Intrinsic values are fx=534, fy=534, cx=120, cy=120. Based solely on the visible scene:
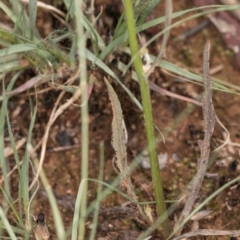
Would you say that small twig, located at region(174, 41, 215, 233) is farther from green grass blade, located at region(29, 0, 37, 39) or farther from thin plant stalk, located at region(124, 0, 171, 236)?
green grass blade, located at region(29, 0, 37, 39)

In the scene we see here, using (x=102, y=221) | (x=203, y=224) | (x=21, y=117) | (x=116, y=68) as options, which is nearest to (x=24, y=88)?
(x=21, y=117)

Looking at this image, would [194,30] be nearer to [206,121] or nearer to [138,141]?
[138,141]

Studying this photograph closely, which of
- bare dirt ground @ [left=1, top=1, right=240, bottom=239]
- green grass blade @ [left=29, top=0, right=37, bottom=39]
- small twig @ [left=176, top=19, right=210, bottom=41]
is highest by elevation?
green grass blade @ [left=29, top=0, right=37, bottom=39]

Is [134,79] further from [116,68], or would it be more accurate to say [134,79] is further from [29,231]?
[29,231]

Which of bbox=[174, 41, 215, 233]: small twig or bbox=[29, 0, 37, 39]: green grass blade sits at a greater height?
bbox=[29, 0, 37, 39]: green grass blade

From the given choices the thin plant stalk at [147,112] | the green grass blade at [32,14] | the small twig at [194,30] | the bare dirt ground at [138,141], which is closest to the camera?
the thin plant stalk at [147,112]

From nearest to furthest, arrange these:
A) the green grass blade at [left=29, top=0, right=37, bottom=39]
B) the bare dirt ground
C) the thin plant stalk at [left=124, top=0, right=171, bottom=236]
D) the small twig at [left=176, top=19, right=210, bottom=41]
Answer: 1. the thin plant stalk at [left=124, top=0, right=171, bottom=236]
2. the green grass blade at [left=29, top=0, right=37, bottom=39]
3. the bare dirt ground
4. the small twig at [left=176, top=19, right=210, bottom=41]

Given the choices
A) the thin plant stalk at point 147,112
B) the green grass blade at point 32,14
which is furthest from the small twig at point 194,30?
the thin plant stalk at point 147,112

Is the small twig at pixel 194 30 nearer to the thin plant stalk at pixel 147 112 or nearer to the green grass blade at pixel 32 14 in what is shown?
the green grass blade at pixel 32 14

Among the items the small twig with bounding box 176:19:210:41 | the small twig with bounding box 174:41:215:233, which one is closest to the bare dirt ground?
the small twig with bounding box 176:19:210:41

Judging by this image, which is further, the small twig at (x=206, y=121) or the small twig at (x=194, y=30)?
the small twig at (x=194, y=30)
